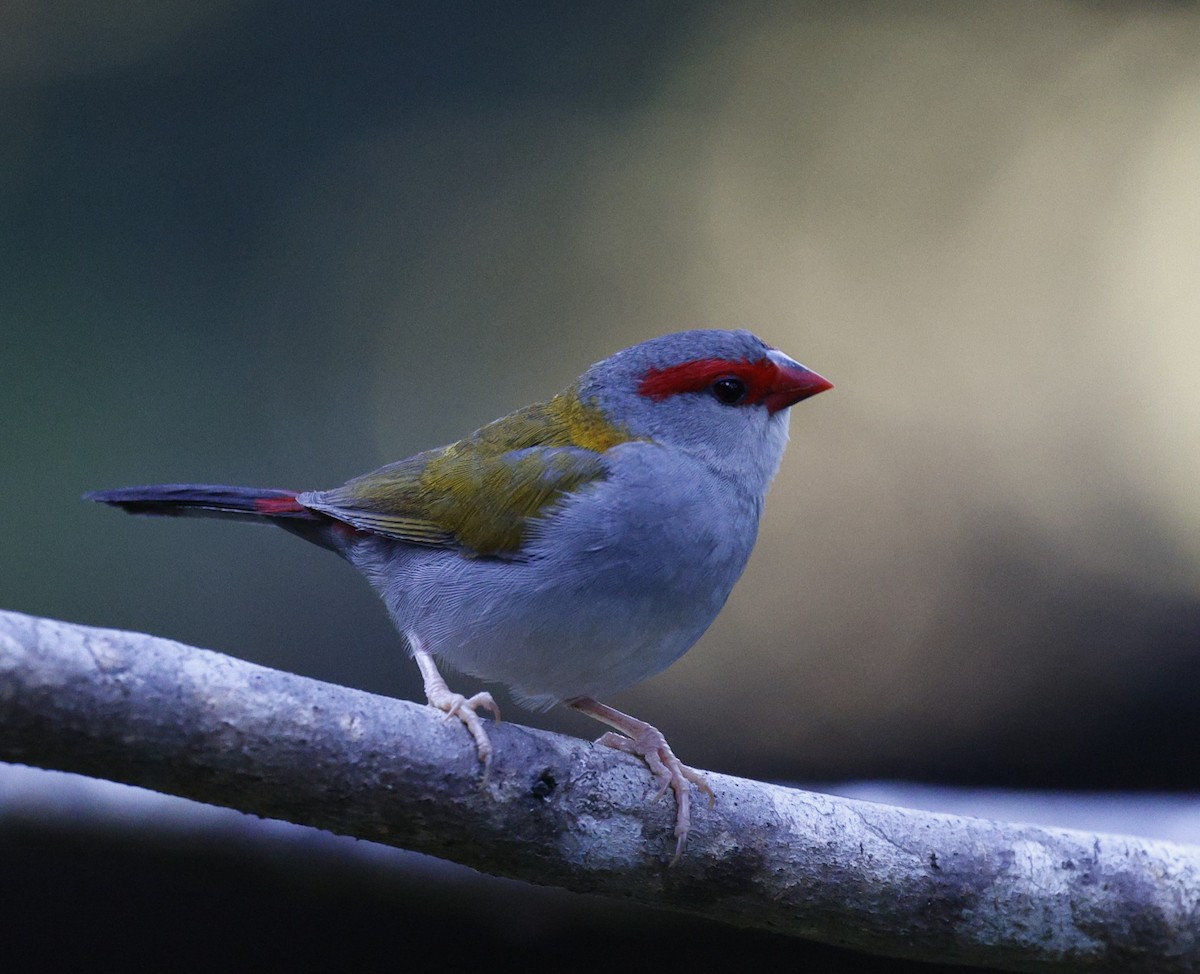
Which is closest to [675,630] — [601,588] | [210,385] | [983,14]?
[601,588]

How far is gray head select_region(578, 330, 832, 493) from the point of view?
272 cm

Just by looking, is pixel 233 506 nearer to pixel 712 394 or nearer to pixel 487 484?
pixel 487 484

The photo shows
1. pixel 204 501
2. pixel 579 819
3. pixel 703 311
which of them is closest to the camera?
pixel 579 819

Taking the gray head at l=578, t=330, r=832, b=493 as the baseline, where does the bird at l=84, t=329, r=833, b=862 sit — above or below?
below

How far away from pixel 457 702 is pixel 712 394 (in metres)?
1.00

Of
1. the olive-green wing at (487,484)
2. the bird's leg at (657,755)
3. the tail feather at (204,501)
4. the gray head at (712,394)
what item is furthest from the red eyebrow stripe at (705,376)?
the tail feather at (204,501)

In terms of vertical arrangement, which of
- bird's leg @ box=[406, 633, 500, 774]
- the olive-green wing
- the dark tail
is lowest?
bird's leg @ box=[406, 633, 500, 774]

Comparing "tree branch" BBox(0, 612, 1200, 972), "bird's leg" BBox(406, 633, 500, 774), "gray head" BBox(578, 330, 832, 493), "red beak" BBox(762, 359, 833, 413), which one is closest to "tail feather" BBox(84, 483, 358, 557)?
"bird's leg" BBox(406, 633, 500, 774)

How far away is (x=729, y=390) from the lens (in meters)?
2.76

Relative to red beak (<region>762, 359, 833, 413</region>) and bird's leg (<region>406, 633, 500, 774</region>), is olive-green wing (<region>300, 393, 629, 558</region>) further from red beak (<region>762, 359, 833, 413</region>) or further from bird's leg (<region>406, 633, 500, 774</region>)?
red beak (<region>762, 359, 833, 413</region>)

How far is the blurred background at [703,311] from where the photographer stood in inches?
144

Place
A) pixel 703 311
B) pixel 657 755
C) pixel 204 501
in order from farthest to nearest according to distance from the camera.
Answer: pixel 703 311
pixel 204 501
pixel 657 755

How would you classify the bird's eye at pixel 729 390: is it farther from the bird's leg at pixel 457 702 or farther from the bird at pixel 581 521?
the bird's leg at pixel 457 702

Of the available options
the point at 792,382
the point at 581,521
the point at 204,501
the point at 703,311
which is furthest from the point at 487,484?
the point at 703,311
